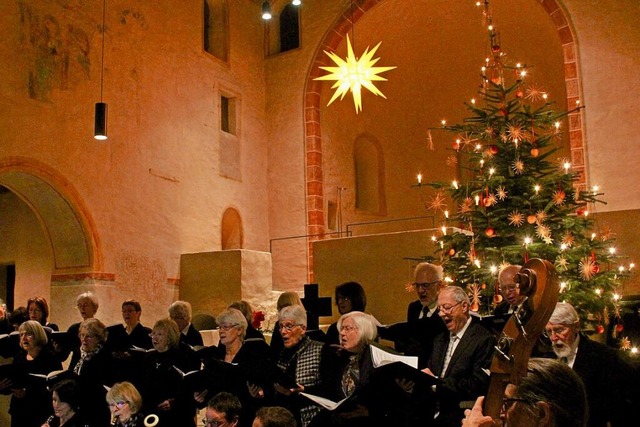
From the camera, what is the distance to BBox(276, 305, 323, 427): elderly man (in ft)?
12.2

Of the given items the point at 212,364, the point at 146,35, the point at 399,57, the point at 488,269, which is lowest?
the point at 212,364

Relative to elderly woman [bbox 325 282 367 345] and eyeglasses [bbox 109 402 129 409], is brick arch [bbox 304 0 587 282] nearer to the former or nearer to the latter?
elderly woman [bbox 325 282 367 345]

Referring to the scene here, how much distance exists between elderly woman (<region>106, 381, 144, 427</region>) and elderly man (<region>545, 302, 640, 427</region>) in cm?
246

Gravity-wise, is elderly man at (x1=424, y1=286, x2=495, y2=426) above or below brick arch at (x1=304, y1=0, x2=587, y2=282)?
below

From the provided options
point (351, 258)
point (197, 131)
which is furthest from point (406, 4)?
point (351, 258)

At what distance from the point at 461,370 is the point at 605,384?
676 millimetres

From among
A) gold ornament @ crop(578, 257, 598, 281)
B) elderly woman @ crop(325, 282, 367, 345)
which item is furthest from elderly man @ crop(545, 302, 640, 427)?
gold ornament @ crop(578, 257, 598, 281)

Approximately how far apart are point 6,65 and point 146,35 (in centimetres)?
287

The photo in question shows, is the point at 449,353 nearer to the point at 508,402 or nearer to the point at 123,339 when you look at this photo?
the point at 508,402

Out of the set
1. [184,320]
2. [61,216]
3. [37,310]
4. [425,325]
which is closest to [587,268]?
[425,325]

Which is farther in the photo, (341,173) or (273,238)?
(341,173)

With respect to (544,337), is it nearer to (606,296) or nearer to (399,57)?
(606,296)

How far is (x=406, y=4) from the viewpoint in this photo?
47.5 feet

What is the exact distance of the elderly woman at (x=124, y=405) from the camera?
4074 millimetres
